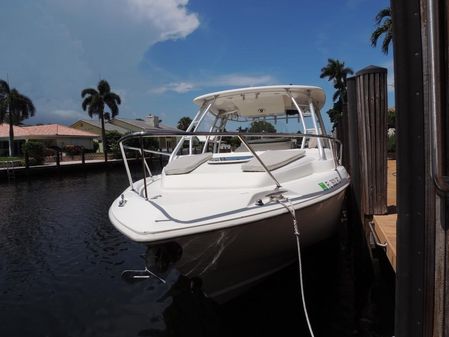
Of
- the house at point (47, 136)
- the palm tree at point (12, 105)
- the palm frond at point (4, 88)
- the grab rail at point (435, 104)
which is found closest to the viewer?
the grab rail at point (435, 104)

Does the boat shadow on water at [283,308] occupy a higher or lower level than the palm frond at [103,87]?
lower

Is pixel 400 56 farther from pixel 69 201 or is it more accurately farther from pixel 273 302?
pixel 69 201

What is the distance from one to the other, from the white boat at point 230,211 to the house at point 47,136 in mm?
42271

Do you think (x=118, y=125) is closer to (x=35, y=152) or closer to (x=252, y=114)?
(x=35, y=152)

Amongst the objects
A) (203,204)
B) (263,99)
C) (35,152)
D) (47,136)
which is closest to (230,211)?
(203,204)

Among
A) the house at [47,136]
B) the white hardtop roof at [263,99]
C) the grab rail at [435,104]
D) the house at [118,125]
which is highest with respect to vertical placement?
the house at [118,125]

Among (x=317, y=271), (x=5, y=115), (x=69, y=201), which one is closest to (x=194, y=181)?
(x=317, y=271)

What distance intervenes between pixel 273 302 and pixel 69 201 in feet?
42.1

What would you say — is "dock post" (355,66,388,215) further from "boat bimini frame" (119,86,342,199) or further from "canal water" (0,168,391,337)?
"canal water" (0,168,391,337)

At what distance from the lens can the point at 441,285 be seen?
2.05m

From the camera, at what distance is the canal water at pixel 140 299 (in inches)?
183

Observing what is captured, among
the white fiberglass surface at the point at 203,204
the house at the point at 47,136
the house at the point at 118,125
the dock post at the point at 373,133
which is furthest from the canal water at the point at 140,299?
the house at the point at 118,125

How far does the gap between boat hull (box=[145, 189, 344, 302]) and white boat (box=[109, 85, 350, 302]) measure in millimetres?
11

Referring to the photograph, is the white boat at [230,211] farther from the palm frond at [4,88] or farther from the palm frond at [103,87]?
the palm frond at [103,87]
